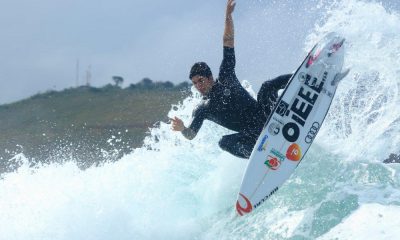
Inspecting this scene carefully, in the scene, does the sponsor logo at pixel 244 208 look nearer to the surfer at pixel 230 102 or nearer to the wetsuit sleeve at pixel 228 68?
the surfer at pixel 230 102

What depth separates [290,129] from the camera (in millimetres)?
9156

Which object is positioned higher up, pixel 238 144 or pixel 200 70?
pixel 200 70

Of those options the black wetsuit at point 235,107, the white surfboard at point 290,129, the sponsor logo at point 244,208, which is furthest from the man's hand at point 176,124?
the sponsor logo at point 244,208

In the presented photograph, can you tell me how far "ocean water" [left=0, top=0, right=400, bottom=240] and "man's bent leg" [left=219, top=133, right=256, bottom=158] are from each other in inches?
33.2

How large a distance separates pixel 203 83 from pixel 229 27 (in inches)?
33.0

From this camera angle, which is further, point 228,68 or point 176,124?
point 228,68

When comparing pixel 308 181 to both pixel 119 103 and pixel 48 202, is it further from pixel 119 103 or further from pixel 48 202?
pixel 119 103

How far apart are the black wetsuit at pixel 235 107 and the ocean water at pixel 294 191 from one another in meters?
0.97

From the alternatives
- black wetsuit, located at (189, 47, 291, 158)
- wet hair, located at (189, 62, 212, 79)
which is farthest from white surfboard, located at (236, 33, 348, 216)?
wet hair, located at (189, 62, 212, 79)

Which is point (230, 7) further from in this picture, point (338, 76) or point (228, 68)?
point (338, 76)

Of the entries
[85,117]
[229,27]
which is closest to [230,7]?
[229,27]

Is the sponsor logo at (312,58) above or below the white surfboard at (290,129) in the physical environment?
above

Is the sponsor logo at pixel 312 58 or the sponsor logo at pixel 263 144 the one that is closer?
the sponsor logo at pixel 263 144

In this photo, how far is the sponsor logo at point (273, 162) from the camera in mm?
9102
